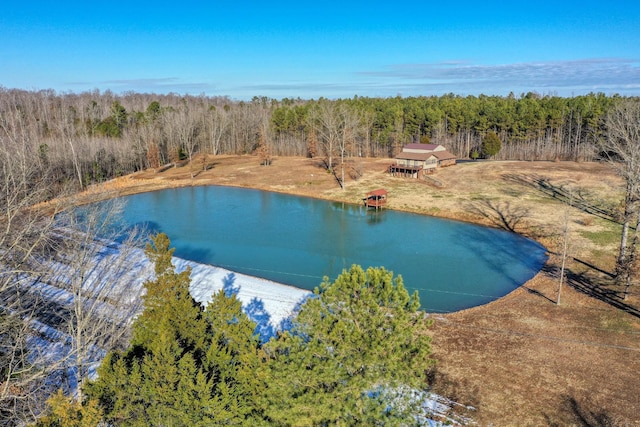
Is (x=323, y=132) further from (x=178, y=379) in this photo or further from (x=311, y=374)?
(x=311, y=374)

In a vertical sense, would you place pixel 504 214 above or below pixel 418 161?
below

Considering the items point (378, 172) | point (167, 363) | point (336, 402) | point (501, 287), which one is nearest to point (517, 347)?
point (501, 287)

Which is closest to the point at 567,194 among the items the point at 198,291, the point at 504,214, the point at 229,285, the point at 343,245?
the point at 504,214

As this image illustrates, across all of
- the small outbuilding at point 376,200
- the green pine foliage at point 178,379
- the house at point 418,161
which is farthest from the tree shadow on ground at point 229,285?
the house at point 418,161

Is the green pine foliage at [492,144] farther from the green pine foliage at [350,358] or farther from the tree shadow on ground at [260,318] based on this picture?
the green pine foliage at [350,358]

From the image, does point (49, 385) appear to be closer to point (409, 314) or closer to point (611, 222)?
point (409, 314)

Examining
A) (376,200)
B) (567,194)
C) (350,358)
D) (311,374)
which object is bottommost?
(376,200)

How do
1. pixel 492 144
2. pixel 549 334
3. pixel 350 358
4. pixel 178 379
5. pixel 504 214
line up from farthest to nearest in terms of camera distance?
pixel 492 144, pixel 504 214, pixel 549 334, pixel 178 379, pixel 350 358
